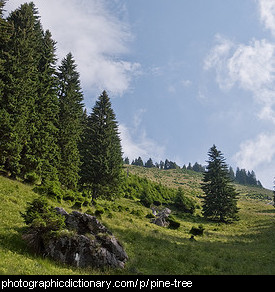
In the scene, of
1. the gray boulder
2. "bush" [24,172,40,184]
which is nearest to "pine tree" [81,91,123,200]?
"bush" [24,172,40,184]

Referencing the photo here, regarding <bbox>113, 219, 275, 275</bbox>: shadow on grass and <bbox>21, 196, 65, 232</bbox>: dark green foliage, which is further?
<bbox>113, 219, 275, 275</bbox>: shadow on grass

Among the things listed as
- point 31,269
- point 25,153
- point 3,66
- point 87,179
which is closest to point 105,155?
point 87,179

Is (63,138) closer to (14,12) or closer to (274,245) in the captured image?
(14,12)

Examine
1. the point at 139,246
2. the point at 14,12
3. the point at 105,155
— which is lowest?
the point at 139,246

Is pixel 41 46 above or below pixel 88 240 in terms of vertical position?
above

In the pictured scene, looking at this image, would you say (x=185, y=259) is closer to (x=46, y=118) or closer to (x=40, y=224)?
(x=40, y=224)

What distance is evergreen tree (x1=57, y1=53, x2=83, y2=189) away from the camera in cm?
2720

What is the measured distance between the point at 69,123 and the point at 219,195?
32554 millimetres

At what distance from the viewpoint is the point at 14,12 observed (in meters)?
25.1

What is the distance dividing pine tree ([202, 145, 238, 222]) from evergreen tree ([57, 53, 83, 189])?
91.1ft

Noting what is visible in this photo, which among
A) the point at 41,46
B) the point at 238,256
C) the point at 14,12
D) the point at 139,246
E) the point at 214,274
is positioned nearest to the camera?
the point at 214,274

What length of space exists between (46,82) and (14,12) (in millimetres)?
9199

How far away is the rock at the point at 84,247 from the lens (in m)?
9.60

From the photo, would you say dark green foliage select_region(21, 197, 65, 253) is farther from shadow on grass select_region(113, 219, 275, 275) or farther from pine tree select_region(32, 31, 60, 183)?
pine tree select_region(32, 31, 60, 183)
